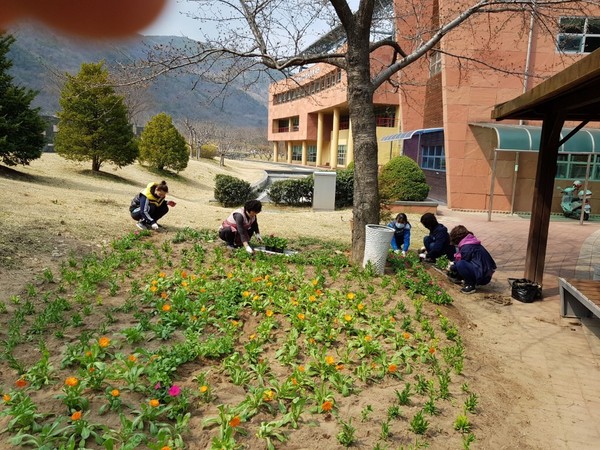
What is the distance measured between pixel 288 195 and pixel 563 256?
27.8 feet

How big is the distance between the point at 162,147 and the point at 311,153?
2527cm

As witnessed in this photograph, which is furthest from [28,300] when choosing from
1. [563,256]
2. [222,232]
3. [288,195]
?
[288,195]

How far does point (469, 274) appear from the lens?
5.64 m

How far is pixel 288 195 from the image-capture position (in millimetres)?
14289

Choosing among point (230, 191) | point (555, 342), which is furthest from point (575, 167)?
point (555, 342)

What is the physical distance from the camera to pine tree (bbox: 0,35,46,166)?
484 inches

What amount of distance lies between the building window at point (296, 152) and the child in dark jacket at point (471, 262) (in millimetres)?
44109

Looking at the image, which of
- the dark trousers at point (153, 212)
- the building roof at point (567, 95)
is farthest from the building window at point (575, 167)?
the dark trousers at point (153, 212)

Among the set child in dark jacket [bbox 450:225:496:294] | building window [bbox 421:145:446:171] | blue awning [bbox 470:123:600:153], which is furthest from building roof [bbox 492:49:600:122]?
building window [bbox 421:145:446:171]

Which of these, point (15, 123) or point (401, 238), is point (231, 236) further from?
point (15, 123)

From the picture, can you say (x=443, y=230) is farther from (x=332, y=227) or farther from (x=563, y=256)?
(x=332, y=227)

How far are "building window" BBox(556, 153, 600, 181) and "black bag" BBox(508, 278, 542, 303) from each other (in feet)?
33.5

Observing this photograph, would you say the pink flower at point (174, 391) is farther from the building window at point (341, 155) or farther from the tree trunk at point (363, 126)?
the building window at point (341, 155)

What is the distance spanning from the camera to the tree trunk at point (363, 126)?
5.52m
